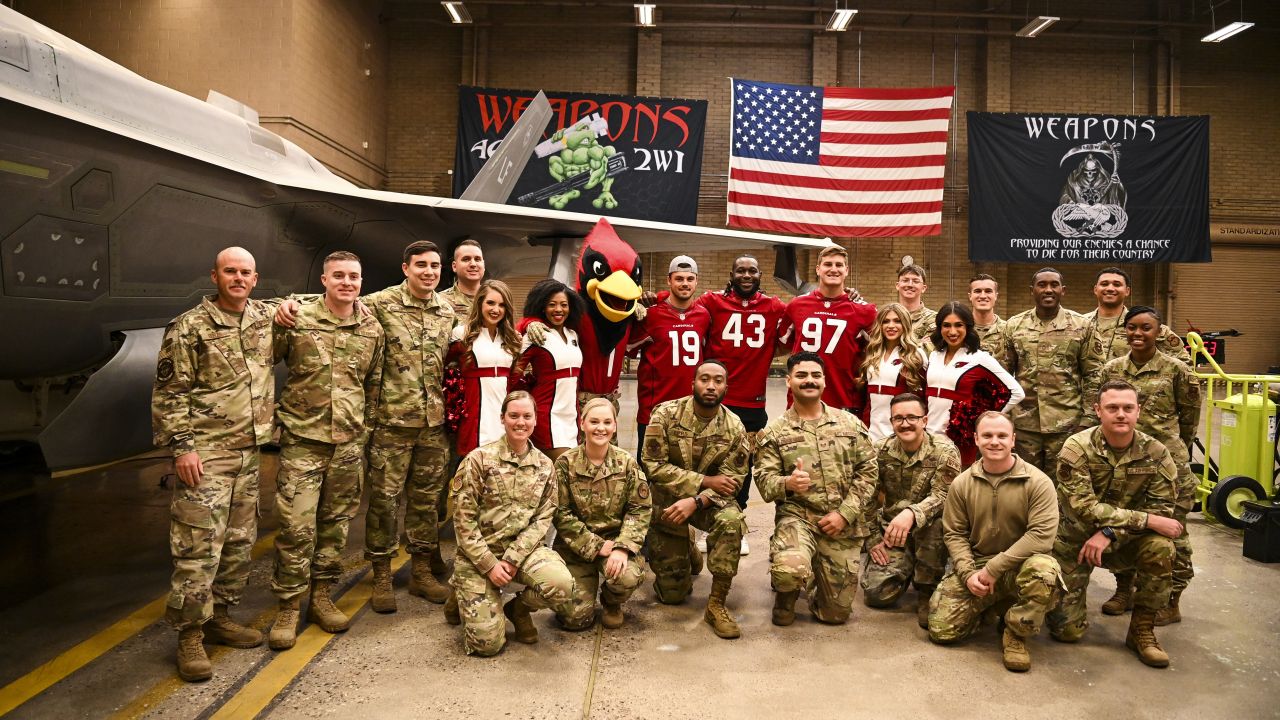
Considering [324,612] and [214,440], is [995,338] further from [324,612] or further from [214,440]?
[214,440]

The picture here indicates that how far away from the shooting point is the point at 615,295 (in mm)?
4668

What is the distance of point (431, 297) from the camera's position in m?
4.59

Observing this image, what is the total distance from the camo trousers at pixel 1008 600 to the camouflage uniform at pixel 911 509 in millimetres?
380

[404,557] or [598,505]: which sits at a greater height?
[598,505]

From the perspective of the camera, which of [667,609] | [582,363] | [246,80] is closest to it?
[667,609]

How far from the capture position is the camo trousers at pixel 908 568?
4477 millimetres

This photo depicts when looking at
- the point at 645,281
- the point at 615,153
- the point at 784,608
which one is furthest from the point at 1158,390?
the point at 645,281

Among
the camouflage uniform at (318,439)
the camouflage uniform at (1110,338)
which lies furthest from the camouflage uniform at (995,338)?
the camouflage uniform at (318,439)

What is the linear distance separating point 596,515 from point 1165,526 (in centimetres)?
307

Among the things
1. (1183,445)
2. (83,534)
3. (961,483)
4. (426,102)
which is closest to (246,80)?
(426,102)

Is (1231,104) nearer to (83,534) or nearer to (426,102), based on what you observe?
(426,102)

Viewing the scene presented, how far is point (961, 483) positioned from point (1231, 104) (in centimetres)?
1847

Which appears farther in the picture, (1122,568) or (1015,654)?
(1122,568)

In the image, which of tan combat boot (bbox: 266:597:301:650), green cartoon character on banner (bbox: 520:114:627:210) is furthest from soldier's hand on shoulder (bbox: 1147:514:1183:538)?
green cartoon character on banner (bbox: 520:114:627:210)
